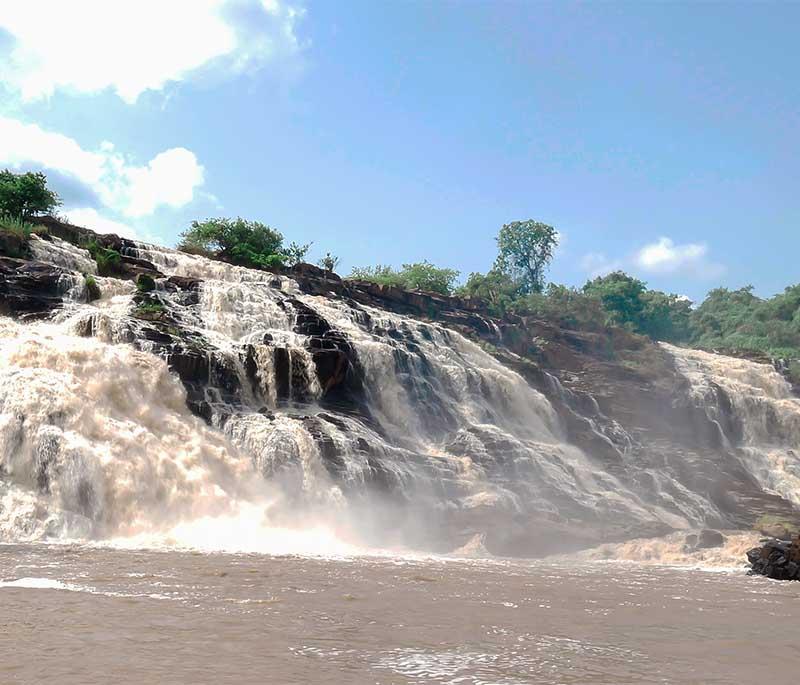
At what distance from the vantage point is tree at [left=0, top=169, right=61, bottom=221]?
37.5m

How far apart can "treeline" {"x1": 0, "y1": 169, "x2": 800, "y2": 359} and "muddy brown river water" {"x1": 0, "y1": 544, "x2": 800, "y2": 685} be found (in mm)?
24482

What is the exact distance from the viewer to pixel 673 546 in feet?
72.4

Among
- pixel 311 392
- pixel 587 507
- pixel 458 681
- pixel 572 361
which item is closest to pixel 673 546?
pixel 587 507

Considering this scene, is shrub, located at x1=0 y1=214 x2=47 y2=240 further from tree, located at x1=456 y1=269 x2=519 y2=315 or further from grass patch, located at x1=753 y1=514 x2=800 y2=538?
tree, located at x1=456 y1=269 x2=519 y2=315

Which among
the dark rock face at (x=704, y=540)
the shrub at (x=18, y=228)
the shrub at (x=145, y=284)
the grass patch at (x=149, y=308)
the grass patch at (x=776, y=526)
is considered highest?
the shrub at (x=18, y=228)

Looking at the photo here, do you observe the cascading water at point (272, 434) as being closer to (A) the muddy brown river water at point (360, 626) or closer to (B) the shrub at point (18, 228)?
(B) the shrub at point (18, 228)

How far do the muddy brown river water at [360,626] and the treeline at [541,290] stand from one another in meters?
24.5

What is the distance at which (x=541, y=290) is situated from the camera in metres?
83.3

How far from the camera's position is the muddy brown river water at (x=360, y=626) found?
227 inches

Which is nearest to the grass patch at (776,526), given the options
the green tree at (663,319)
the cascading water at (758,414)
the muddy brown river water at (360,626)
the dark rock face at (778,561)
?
the dark rock face at (778,561)

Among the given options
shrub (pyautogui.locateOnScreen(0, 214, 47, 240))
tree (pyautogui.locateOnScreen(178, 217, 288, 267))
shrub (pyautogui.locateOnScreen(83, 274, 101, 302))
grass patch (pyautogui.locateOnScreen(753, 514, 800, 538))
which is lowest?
grass patch (pyautogui.locateOnScreen(753, 514, 800, 538))

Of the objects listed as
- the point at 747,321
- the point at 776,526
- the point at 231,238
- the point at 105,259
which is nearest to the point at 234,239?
the point at 231,238

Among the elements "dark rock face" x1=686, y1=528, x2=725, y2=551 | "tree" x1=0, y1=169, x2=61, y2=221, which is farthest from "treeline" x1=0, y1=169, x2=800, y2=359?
"dark rock face" x1=686, y1=528, x2=725, y2=551

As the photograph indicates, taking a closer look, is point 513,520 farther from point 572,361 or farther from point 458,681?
point 572,361
